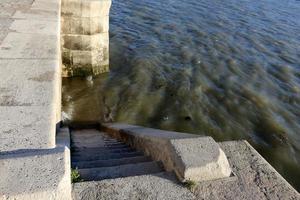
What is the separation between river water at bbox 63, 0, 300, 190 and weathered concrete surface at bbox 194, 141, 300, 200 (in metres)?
A: 3.50

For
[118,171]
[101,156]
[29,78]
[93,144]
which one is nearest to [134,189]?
[118,171]

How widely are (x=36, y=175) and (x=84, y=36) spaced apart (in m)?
6.51

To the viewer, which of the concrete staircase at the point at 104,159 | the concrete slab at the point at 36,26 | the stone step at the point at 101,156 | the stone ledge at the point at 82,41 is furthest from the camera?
the stone ledge at the point at 82,41

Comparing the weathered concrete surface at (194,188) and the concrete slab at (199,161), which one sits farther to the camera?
the concrete slab at (199,161)

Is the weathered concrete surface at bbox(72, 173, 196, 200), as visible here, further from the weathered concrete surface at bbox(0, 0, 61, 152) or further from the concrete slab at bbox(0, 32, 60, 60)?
the concrete slab at bbox(0, 32, 60, 60)

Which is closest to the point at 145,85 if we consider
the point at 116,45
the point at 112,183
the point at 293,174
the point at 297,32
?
the point at 116,45

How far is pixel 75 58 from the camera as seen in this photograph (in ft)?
29.1

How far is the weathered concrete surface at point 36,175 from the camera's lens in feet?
7.72

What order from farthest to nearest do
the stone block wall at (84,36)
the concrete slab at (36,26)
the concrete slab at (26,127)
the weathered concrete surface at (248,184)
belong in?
1. the stone block wall at (84,36)
2. the concrete slab at (36,26)
3. the concrete slab at (26,127)
4. the weathered concrete surface at (248,184)

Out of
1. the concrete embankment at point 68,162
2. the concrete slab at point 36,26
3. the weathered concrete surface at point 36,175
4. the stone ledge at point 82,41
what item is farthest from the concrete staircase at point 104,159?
the stone ledge at point 82,41

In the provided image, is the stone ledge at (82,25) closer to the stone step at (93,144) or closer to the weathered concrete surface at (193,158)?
the stone step at (93,144)

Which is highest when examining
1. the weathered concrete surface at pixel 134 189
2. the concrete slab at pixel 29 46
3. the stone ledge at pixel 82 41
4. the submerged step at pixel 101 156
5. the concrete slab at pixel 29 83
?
the concrete slab at pixel 29 46

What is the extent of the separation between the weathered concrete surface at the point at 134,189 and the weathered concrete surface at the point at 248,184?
0.64ft

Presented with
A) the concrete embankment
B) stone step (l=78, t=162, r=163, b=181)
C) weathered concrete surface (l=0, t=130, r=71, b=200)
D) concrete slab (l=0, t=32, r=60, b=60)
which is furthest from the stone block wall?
weathered concrete surface (l=0, t=130, r=71, b=200)
